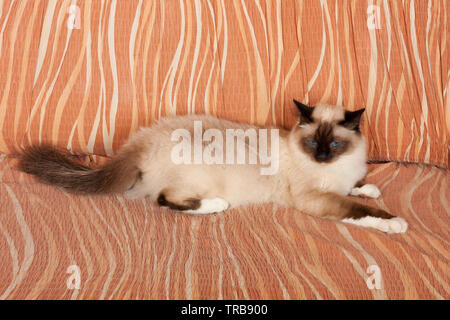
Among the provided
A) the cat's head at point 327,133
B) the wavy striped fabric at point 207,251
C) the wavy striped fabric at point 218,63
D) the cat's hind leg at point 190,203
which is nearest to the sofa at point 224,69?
the wavy striped fabric at point 218,63

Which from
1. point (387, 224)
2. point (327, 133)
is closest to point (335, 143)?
point (327, 133)

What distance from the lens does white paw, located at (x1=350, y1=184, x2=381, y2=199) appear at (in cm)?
170

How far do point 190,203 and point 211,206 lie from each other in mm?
84

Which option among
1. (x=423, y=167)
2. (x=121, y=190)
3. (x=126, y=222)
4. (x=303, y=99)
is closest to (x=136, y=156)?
(x=121, y=190)

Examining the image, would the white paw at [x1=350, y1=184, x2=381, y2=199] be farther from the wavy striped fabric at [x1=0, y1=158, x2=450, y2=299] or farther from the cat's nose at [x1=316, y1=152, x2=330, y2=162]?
the cat's nose at [x1=316, y1=152, x2=330, y2=162]

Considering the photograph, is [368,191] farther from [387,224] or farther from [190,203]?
[190,203]

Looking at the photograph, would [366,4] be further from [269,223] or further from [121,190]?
[121,190]

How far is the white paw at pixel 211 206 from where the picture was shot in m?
1.56

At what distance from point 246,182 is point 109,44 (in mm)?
935

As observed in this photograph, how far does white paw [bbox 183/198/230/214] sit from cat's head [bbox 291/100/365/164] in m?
0.42

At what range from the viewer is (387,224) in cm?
141

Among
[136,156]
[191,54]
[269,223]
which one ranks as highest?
[191,54]

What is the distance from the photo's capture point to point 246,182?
167cm

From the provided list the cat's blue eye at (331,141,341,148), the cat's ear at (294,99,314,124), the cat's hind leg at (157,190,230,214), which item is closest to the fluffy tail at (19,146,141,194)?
the cat's hind leg at (157,190,230,214)
